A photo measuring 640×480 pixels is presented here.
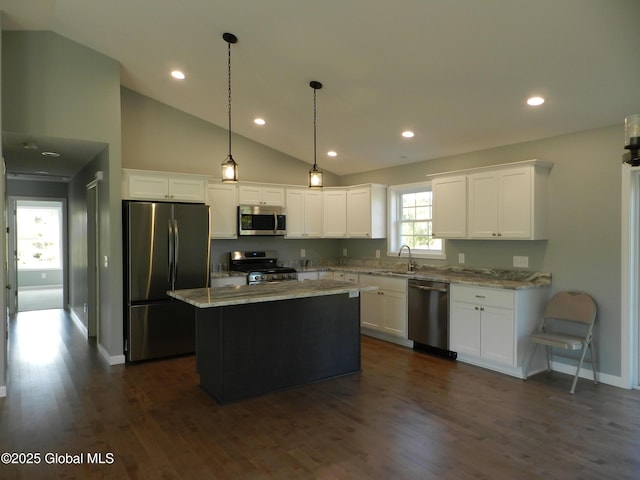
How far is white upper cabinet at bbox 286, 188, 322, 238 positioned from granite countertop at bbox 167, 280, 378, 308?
2323mm

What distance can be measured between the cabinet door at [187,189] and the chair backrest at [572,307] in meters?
4.22

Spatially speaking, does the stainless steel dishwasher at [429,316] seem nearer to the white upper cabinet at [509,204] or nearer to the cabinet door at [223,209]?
the white upper cabinet at [509,204]

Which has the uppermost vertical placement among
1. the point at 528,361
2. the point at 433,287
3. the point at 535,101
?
the point at 535,101

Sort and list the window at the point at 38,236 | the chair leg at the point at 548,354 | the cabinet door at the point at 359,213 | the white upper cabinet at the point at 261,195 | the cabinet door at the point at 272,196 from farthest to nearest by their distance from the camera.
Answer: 1. the window at the point at 38,236
2. the cabinet door at the point at 359,213
3. the cabinet door at the point at 272,196
4. the white upper cabinet at the point at 261,195
5. the chair leg at the point at 548,354

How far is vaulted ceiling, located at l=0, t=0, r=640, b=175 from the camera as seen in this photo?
2914 millimetres

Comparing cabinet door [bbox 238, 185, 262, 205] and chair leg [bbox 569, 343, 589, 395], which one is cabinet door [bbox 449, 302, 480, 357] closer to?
chair leg [bbox 569, 343, 589, 395]

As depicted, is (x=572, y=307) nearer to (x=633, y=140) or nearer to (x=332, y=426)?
(x=332, y=426)

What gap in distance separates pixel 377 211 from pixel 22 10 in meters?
4.71

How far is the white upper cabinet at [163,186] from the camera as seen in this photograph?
4.80 metres

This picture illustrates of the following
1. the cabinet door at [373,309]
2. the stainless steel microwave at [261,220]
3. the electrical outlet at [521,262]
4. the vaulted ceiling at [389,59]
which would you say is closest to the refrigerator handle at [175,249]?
the stainless steel microwave at [261,220]

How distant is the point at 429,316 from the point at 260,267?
8.36ft

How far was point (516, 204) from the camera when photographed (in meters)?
4.36

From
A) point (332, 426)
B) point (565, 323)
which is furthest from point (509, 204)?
point (332, 426)

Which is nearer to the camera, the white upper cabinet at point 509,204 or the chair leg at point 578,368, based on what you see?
the chair leg at point 578,368
